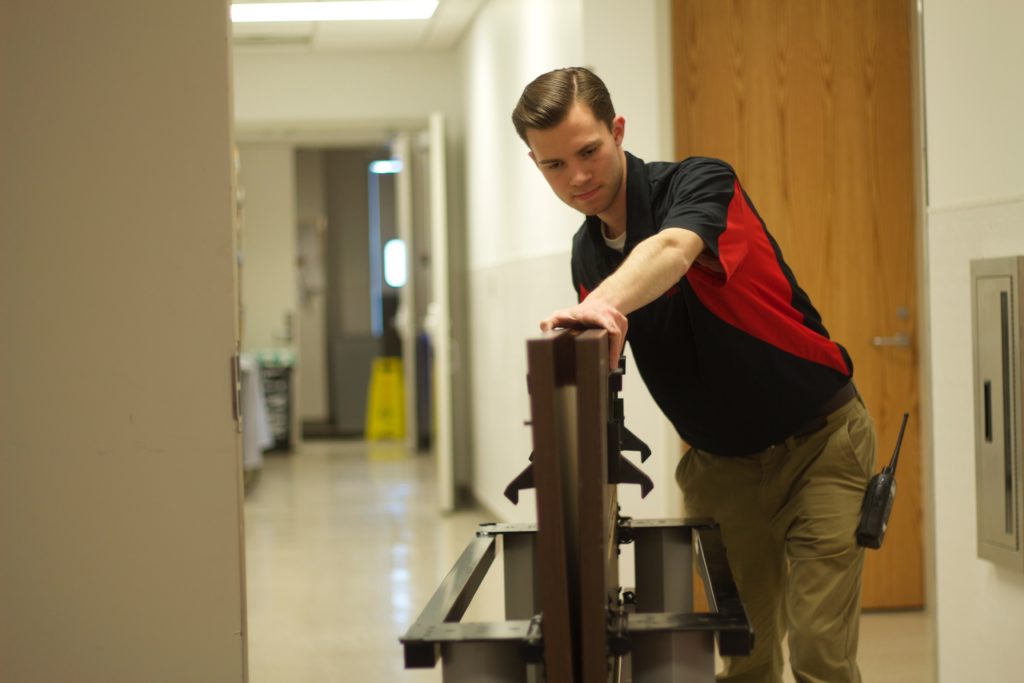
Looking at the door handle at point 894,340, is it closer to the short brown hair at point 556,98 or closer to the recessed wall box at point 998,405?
the recessed wall box at point 998,405

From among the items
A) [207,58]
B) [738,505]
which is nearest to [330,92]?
[207,58]

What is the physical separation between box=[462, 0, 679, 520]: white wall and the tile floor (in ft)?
1.74

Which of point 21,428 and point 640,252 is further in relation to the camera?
point 21,428

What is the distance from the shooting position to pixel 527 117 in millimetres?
1692

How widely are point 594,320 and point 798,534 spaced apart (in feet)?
2.71

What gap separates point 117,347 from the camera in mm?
2355

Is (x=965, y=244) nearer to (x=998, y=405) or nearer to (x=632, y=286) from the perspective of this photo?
(x=998, y=405)

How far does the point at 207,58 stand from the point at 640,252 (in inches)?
48.3

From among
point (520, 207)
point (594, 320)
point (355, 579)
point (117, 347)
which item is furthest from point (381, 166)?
point (594, 320)

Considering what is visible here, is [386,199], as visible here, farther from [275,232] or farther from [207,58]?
[207,58]

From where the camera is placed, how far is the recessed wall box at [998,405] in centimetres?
228

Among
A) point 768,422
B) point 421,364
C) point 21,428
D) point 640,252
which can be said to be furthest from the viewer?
point 421,364

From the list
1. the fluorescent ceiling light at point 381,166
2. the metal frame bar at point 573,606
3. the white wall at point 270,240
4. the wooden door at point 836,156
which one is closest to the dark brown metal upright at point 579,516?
the metal frame bar at point 573,606

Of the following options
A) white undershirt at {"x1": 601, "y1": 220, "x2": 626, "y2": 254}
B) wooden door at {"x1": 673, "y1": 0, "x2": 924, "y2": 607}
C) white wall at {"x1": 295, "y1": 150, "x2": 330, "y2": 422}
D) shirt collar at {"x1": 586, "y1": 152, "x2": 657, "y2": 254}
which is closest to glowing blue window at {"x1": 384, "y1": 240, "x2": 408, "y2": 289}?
white wall at {"x1": 295, "y1": 150, "x2": 330, "y2": 422}
